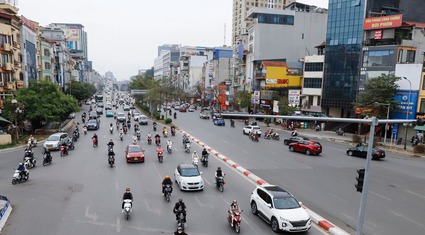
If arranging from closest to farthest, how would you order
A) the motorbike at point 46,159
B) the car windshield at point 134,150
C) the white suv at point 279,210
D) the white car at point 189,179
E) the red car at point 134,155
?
1. the white suv at point 279,210
2. the white car at point 189,179
3. the motorbike at point 46,159
4. the red car at point 134,155
5. the car windshield at point 134,150

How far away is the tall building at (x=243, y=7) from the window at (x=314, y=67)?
69.1 metres

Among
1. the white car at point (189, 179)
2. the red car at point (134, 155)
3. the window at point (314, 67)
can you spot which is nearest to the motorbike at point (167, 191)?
the white car at point (189, 179)

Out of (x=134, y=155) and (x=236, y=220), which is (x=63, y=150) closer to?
(x=134, y=155)

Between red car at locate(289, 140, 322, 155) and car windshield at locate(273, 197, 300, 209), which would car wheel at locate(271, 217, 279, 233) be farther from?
red car at locate(289, 140, 322, 155)

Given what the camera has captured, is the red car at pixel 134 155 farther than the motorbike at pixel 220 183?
Yes

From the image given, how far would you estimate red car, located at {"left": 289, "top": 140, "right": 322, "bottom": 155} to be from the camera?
3116 cm

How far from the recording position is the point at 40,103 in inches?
1436

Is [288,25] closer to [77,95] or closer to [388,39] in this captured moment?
[388,39]

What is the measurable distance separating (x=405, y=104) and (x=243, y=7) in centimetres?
10208

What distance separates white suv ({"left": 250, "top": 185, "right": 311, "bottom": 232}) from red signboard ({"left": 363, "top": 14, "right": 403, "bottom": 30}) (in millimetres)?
43792

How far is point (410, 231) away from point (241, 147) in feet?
71.8

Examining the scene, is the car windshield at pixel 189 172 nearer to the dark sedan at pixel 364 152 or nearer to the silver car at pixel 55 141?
the silver car at pixel 55 141

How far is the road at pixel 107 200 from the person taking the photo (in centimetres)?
1304

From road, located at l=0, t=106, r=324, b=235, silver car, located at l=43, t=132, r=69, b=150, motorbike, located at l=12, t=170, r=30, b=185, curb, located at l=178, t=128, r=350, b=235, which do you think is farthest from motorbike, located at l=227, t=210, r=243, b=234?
silver car, located at l=43, t=132, r=69, b=150
